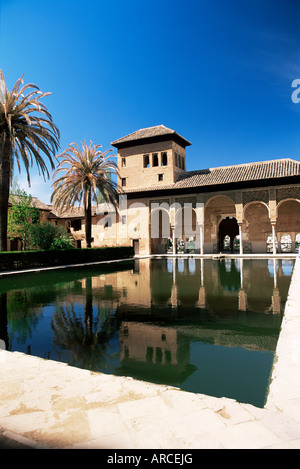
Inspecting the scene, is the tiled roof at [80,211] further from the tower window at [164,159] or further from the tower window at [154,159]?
the tower window at [164,159]

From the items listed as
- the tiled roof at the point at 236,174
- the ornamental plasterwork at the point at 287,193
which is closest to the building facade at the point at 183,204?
the tiled roof at the point at 236,174

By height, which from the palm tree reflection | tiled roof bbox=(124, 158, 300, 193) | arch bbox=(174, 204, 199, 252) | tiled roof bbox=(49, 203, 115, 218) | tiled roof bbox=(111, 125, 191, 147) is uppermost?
tiled roof bbox=(111, 125, 191, 147)

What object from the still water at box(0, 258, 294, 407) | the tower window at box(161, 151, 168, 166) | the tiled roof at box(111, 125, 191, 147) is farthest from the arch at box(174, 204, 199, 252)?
the still water at box(0, 258, 294, 407)

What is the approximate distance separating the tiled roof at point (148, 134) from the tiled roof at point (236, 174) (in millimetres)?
4182

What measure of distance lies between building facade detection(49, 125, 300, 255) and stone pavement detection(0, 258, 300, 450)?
900 inches

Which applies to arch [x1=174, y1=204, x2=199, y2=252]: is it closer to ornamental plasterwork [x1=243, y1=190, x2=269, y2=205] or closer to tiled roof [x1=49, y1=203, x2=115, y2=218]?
ornamental plasterwork [x1=243, y1=190, x2=269, y2=205]

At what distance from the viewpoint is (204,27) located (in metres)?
8.69

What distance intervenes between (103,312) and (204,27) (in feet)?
27.8

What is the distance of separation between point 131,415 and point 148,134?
96.8 ft

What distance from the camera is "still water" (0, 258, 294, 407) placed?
3236mm

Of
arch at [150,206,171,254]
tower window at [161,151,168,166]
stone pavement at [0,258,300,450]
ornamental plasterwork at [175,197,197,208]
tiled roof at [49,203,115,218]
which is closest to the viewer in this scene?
stone pavement at [0,258,300,450]
